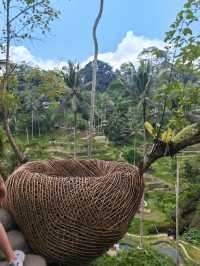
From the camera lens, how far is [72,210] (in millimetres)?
2305

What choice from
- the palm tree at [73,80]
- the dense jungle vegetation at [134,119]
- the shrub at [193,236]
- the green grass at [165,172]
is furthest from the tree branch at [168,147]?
the green grass at [165,172]

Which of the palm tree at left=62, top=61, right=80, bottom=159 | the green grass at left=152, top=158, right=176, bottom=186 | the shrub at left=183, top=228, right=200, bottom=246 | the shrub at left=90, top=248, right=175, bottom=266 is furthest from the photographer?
the green grass at left=152, top=158, right=176, bottom=186

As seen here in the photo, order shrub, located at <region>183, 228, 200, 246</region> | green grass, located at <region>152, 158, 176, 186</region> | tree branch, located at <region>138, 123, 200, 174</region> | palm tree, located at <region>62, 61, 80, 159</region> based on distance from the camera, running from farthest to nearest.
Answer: green grass, located at <region>152, 158, 176, 186</region>
palm tree, located at <region>62, 61, 80, 159</region>
shrub, located at <region>183, 228, 200, 246</region>
tree branch, located at <region>138, 123, 200, 174</region>

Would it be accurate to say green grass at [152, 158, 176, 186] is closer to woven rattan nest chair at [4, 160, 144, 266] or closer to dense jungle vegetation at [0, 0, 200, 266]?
dense jungle vegetation at [0, 0, 200, 266]

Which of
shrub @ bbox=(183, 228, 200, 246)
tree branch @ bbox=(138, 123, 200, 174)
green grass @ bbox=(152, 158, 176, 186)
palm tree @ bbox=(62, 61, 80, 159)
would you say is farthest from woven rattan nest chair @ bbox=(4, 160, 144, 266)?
green grass @ bbox=(152, 158, 176, 186)

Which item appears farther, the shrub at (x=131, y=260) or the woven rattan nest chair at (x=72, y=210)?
the shrub at (x=131, y=260)

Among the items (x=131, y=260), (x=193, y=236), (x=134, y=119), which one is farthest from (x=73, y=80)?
(x=131, y=260)

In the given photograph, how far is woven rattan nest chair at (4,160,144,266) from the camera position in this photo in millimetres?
2309

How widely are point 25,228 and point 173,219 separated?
1262 centimetres

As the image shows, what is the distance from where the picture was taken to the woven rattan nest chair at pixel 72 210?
2309 mm

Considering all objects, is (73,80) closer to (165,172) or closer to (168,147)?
(165,172)

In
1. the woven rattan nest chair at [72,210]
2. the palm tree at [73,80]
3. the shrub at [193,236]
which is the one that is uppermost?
the palm tree at [73,80]

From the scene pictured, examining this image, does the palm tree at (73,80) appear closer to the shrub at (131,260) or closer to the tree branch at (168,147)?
the shrub at (131,260)

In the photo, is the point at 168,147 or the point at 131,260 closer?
the point at 168,147
